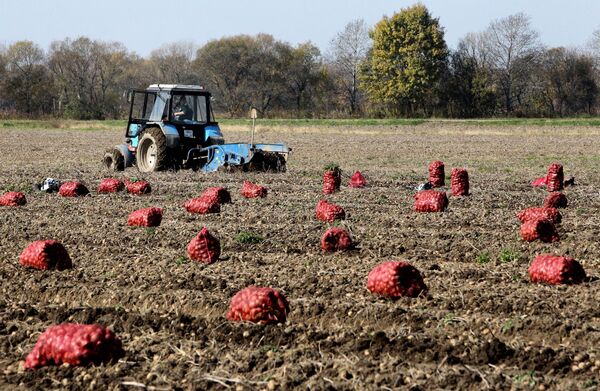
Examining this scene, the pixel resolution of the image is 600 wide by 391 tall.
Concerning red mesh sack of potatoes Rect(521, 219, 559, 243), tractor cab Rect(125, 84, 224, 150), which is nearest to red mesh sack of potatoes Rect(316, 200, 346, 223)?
red mesh sack of potatoes Rect(521, 219, 559, 243)

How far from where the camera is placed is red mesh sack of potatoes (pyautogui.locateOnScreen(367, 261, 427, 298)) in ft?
25.1

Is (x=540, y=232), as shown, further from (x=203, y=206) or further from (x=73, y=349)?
(x=73, y=349)

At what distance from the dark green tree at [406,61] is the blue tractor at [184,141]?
2101 inches

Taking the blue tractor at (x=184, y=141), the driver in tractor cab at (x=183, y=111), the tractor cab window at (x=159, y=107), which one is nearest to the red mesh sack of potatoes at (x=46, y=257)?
the blue tractor at (x=184, y=141)

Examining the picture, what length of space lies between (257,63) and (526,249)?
7248 centimetres

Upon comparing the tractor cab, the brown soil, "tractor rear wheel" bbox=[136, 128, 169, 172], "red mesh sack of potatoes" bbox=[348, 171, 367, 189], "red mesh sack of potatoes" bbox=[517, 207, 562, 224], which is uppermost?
the tractor cab

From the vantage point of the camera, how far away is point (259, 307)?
22.4 feet

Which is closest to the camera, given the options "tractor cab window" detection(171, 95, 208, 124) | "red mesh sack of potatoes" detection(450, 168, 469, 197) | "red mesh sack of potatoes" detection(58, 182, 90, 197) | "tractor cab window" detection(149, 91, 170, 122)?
"red mesh sack of potatoes" detection(450, 168, 469, 197)

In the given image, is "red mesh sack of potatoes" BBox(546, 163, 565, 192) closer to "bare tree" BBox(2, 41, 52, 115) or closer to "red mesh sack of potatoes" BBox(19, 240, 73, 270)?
"red mesh sack of potatoes" BBox(19, 240, 73, 270)

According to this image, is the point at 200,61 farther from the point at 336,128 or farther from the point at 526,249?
the point at 526,249

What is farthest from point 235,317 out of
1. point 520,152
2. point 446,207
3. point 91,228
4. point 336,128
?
point 336,128

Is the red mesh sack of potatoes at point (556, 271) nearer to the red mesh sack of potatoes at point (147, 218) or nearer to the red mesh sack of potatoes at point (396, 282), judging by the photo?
the red mesh sack of potatoes at point (396, 282)

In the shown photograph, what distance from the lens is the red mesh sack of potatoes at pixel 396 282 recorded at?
7641 millimetres

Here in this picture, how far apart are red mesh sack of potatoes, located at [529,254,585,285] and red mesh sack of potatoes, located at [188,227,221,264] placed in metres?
3.14
